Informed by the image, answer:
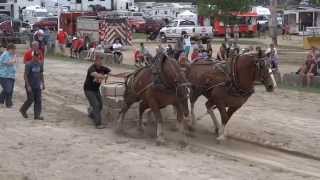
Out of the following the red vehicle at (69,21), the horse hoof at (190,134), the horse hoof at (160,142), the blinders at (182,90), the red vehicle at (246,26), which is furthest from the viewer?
the red vehicle at (246,26)

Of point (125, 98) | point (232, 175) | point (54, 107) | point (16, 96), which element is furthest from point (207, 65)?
point (16, 96)

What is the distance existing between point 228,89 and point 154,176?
3.61 meters

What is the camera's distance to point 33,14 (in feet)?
222

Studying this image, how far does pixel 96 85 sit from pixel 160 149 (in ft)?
9.35

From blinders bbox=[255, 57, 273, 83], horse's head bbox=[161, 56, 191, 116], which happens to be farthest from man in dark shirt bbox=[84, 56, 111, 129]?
blinders bbox=[255, 57, 273, 83]

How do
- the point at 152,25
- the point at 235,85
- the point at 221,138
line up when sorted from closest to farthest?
the point at 235,85 < the point at 221,138 < the point at 152,25

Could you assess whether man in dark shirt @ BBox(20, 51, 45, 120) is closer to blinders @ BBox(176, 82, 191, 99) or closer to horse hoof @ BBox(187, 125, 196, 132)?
horse hoof @ BBox(187, 125, 196, 132)

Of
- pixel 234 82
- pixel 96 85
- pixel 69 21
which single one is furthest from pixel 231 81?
pixel 69 21

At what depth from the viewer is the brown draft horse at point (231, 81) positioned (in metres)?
12.5

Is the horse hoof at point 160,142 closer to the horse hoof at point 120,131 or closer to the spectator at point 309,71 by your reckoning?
the horse hoof at point 120,131

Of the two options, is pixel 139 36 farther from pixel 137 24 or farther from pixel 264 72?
pixel 264 72

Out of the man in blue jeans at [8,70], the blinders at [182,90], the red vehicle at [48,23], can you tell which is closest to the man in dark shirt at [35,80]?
the man in blue jeans at [8,70]

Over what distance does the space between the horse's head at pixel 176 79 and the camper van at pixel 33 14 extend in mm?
54362

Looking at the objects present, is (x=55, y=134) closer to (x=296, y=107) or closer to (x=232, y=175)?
(x=232, y=175)
